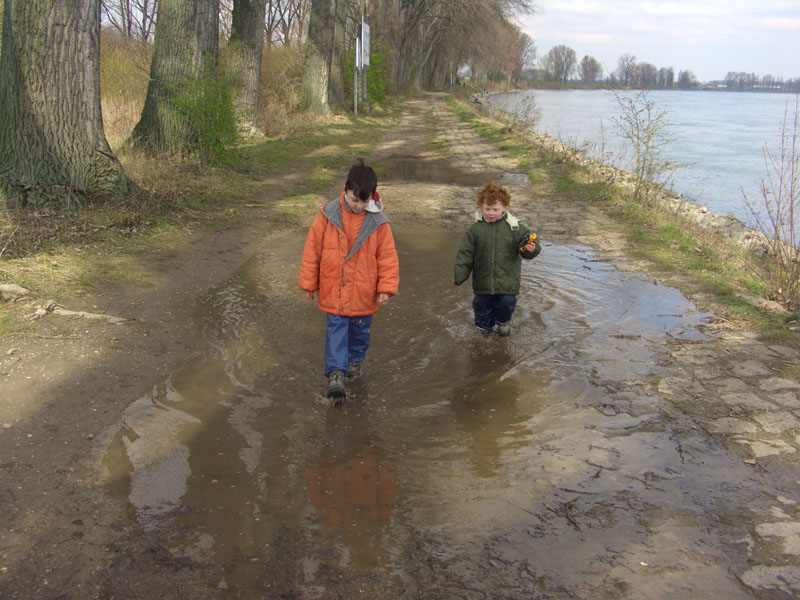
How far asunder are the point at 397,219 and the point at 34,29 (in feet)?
17.0

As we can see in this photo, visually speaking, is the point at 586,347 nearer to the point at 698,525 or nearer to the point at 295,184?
the point at 698,525

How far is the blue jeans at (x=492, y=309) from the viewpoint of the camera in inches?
218

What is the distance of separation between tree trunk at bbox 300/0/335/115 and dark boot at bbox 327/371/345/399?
1962 centimetres

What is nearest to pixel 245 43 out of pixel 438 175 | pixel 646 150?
pixel 438 175

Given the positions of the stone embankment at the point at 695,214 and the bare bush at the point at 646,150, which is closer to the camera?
the bare bush at the point at 646,150

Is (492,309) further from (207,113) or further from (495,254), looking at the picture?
(207,113)

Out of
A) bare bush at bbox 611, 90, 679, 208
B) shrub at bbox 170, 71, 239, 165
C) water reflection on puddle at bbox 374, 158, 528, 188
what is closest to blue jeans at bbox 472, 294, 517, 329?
bare bush at bbox 611, 90, 679, 208

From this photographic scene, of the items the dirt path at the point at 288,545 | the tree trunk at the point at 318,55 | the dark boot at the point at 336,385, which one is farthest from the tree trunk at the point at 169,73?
the tree trunk at the point at 318,55

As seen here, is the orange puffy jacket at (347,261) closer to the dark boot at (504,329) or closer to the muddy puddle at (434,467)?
the muddy puddle at (434,467)

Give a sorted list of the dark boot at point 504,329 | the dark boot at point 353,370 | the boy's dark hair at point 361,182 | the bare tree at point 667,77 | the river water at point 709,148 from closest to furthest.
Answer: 1. the boy's dark hair at point 361,182
2. the dark boot at point 353,370
3. the dark boot at point 504,329
4. the river water at point 709,148
5. the bare tree at point 667,77

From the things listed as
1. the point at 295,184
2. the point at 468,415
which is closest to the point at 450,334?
the point at 468,415

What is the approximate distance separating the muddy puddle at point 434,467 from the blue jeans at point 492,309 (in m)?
0.19

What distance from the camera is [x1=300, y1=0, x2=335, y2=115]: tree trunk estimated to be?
72.0 ft

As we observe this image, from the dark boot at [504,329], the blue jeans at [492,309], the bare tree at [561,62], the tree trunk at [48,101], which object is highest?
the bare tree at [561,62]
